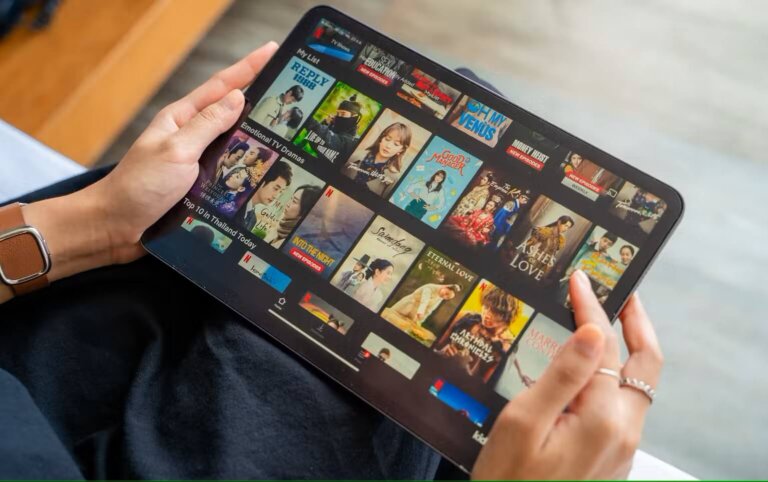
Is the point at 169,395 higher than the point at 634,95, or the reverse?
the point at 634,95

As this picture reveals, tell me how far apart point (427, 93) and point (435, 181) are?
10cm

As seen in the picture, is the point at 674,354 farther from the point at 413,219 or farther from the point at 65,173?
the point at 65,173

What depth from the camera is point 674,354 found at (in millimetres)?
1156

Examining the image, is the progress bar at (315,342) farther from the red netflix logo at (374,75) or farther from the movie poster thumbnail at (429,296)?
the red netflix logo at (374,75)

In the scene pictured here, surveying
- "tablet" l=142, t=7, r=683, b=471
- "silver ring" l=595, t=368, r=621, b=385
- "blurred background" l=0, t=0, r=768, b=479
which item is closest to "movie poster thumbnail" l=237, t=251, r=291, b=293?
"tablet" l=142, t=7, r=683, b=471

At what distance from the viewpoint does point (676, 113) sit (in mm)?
1325

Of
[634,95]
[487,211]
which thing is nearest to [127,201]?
[487,211]

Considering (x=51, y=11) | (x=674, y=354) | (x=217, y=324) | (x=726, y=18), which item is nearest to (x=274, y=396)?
(x=217, y=324)

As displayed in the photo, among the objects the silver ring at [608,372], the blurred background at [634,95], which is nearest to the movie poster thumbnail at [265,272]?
the silver ring at [608,372]

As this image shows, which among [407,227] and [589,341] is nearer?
[589,341]

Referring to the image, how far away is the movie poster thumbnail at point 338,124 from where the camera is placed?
0.77 meters

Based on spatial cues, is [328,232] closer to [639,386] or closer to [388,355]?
[388,355]

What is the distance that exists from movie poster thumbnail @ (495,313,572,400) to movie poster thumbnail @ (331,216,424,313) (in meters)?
0.14

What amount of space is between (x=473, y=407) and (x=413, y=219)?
204 millimetres
